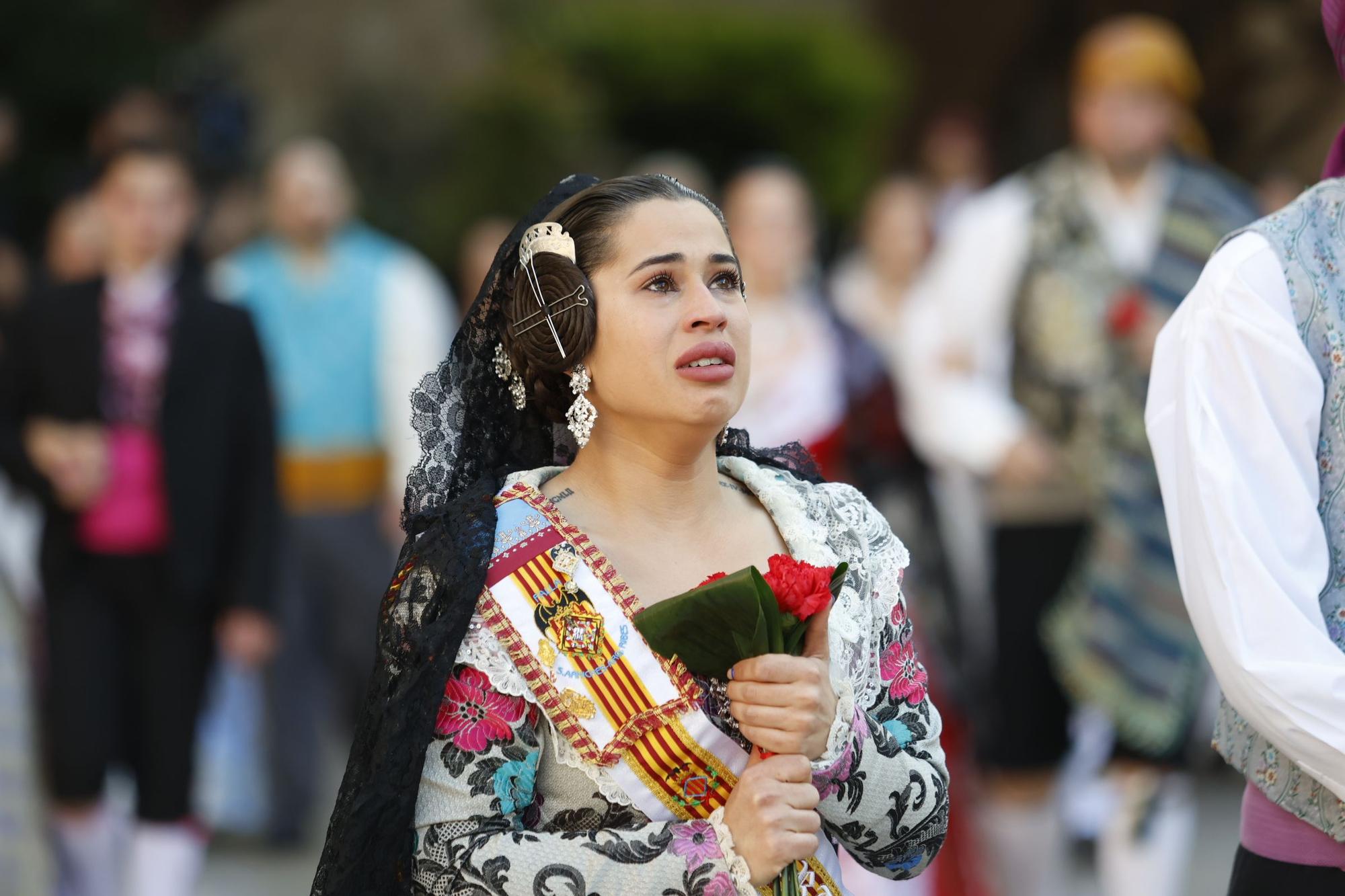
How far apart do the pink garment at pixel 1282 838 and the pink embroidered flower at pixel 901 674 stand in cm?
53

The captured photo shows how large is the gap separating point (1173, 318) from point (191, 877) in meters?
3.58

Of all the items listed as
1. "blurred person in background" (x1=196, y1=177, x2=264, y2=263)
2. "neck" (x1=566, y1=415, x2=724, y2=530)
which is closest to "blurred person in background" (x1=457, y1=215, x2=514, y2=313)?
"blurred person in background" (x1=196, y1=177, x2=264, y2=263)

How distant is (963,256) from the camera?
6020mm

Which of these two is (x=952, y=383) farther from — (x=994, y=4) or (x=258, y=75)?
(x=994, y=4)

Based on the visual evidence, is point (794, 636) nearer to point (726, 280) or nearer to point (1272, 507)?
point (726, 280)

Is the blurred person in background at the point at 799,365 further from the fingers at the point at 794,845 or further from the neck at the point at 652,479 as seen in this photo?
the fingers at the point at 794,845

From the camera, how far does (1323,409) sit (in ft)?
8.94

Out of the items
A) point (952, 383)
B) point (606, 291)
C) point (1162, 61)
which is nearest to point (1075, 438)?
point (952, 383)

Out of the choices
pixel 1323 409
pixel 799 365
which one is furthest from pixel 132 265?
pixel 1323 409

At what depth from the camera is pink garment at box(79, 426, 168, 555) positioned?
5.45 meters

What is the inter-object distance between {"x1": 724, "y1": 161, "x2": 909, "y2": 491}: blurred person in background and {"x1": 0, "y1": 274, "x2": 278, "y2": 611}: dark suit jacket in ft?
5.16

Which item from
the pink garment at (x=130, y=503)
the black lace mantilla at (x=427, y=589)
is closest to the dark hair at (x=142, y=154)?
the pink garment at (x=130, y=503)

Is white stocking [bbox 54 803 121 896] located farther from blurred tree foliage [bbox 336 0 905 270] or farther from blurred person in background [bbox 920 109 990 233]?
blurred tree foliage [bbox 336 0 905 270]

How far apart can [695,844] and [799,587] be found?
364 mm
